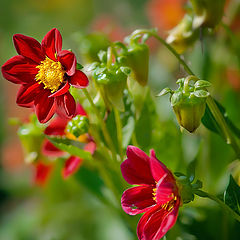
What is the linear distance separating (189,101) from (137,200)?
15 cm

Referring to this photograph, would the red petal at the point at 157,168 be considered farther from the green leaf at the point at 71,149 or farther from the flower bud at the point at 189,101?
the green leaf at the point at 71,149

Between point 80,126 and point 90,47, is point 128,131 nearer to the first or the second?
point 80,126

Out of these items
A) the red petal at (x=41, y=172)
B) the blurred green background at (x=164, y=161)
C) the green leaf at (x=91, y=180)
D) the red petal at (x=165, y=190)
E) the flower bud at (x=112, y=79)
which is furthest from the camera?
the red petal at (x=41, y=172)

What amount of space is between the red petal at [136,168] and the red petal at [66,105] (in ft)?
0.32

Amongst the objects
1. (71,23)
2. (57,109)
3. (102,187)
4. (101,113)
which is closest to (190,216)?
(102,187)

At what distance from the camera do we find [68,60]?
67cm

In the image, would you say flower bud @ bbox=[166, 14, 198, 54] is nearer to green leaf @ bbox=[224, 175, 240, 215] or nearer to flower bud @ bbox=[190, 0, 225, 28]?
flower bud @ bbox=[190, 0, 225, 28]

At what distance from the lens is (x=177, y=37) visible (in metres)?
0.82

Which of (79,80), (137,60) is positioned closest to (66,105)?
(79,80)

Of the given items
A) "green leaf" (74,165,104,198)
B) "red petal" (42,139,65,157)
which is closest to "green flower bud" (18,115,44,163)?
"red petal" (42,139,65,157)

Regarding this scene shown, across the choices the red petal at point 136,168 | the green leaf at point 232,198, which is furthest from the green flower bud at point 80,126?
the green leaf at point 232,198

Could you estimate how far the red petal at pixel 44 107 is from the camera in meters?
0.67

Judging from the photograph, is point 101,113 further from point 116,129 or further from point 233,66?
point 233,66

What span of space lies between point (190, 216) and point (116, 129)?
0.25 metres
